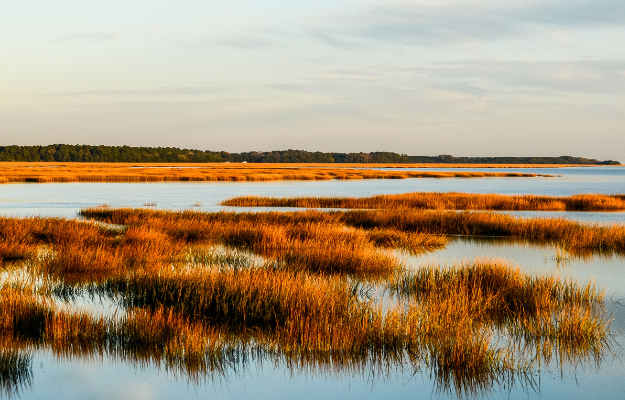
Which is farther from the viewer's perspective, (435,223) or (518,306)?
(435,223)

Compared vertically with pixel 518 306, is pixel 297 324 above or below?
above

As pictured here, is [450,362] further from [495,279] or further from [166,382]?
[495,279]

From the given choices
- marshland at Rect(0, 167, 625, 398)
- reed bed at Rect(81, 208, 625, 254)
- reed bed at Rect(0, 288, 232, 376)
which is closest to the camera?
marshland at Rect(0, 167, 625, 398)

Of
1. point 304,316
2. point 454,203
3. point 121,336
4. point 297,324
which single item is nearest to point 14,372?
point 121,336

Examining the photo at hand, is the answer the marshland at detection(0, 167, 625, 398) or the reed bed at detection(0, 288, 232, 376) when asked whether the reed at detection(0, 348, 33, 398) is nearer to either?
the marshland at detection(0, 167, 625, 398)

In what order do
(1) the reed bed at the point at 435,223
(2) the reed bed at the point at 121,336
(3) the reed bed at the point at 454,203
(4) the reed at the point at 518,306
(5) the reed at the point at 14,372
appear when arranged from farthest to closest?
(3) the reed bed at the point at 454,203, (1) the reed bed at the point at 435,223, (4) the reed at the point at 518,306, (2) the reed bed at the point at 121,336, (5) the reed at the point at 14,372

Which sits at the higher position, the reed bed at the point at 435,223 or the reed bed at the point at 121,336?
the reed bed at the point at 435,223

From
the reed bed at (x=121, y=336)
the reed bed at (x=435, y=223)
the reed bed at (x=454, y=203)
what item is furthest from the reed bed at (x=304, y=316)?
the reed bed at (x=454, y=203)


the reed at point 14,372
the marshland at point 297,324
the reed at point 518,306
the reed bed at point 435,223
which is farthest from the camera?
the reed bed at point 435,223

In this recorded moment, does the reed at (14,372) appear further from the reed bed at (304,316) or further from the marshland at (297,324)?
the reed bed at (304,316)

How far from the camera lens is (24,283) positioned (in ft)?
32.5

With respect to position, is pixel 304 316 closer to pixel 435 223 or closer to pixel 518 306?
pixel 518 306

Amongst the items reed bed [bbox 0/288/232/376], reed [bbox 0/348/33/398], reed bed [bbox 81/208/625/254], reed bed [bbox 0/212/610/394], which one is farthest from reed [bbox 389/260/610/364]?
reed bed [bbox 81/208/625/254]

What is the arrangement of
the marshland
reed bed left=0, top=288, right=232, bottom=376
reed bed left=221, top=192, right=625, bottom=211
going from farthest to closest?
reed bed left=221, top=192, right=625, bottom=211 → reed bed left=0, top=288, right=232, bottom=376 → the marshland
